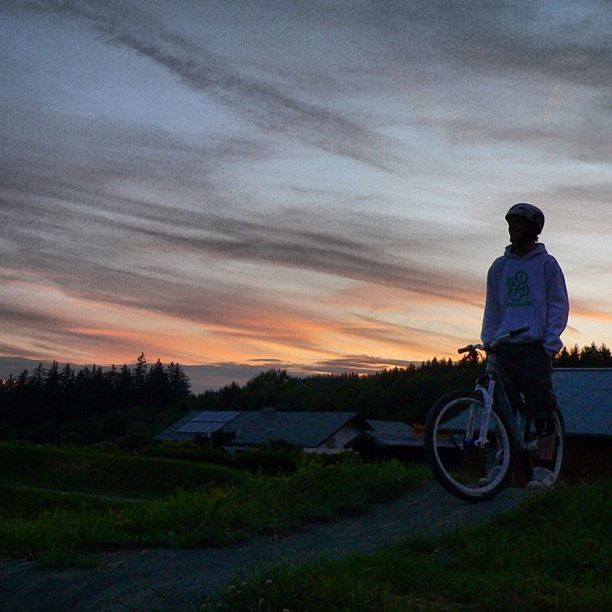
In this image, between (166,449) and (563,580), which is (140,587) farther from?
(166,449)

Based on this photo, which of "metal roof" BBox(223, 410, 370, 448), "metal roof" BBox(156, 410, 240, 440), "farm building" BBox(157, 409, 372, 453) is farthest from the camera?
"metal roof" BBox(156, 410, 240, 440)

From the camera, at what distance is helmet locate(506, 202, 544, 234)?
26.0ft

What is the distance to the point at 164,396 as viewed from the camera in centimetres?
15862

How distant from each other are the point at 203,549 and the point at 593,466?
20300 millimetres

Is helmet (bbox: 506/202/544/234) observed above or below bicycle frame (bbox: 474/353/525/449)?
above

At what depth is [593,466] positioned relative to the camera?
25.3 meters

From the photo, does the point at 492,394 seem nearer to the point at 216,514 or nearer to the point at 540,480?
the point at 540,480

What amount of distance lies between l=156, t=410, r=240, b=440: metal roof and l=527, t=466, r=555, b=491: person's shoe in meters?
73.9

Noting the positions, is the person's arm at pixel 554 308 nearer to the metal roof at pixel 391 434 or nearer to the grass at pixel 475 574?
the grass at pixel 475 574

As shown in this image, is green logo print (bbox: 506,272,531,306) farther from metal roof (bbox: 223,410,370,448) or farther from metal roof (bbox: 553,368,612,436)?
metal roof (bbox: 223,410,370,448)

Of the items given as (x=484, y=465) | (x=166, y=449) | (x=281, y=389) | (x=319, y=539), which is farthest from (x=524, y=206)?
(x=281, y=389)

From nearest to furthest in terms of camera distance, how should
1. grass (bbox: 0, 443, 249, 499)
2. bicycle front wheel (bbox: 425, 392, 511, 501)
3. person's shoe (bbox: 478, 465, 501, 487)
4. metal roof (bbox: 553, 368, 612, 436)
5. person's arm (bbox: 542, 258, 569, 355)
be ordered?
bicycle front wheel (bbox: 425, 392, 511, 501) < person's arm (bbox: 542, 258, 569, 355) < person's shoe (bbox: 478, 465, 501, 487) < metal roof (bbox: 553, 368, 612, 436) < grass (bbox: 0, 443, 249, 499)

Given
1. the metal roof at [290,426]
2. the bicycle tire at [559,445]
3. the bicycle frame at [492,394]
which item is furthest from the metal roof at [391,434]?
the bicycle frame at [492,394]

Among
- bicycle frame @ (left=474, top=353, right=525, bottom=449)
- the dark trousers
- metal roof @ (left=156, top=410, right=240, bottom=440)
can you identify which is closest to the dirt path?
bicycle frame @ (left=474, top=353, right=525, bottom=449)
